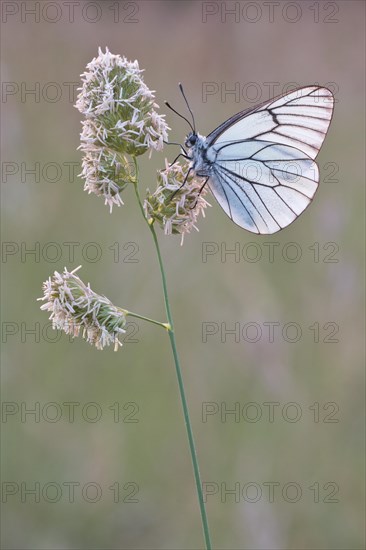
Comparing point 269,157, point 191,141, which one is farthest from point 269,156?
point 191,141

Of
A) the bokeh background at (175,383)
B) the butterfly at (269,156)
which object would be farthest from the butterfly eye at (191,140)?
the bokeh background at (175,383)

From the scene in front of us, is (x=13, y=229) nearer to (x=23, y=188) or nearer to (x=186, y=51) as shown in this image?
(x=23, y=188)

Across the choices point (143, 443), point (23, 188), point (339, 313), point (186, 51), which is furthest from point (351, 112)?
point (143, 443)

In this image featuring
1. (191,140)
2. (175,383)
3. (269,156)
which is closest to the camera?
(191,140)

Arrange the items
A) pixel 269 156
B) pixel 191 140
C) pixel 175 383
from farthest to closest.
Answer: pixel 175 383
pixel 269 156
pixel 191 140

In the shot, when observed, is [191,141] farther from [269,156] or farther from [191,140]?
[269,156]

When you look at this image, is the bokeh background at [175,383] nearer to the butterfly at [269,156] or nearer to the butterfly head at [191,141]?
the butterfly at [269,156]
